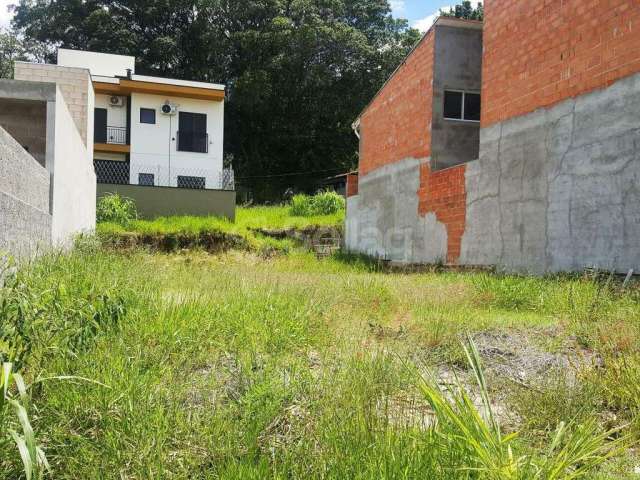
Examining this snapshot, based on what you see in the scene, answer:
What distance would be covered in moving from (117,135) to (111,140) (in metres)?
0.36

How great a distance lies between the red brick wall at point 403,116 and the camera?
45.4ft

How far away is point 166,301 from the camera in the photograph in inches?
215

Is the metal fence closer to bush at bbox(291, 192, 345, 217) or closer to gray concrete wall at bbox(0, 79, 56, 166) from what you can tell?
bush at bbox(291, 192, 345, 217)

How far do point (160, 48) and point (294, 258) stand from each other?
23.5 m

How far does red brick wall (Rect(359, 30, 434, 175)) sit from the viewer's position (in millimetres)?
13844

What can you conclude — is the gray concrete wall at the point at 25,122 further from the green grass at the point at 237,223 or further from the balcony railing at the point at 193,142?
the balcony railing at the point at 193,142

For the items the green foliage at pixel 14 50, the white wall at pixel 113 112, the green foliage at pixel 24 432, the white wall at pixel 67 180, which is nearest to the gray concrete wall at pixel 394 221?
the white wall at pixel 67 180

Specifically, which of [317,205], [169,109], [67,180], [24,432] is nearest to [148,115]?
[169,109]

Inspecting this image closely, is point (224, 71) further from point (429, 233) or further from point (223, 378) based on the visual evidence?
point (223, 378)

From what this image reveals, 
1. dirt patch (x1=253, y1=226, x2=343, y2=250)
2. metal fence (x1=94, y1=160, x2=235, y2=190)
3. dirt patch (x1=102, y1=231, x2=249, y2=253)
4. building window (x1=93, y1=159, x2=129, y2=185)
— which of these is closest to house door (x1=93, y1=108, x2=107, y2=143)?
building window (x1=93, y1=159, x2=129, y2=185)

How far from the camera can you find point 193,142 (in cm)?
2591

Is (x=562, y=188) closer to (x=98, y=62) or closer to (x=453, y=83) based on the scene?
(x=453, y=83)

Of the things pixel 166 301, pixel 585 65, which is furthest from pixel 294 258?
pixel 166 301

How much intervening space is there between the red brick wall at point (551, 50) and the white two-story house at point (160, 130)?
637 inches
